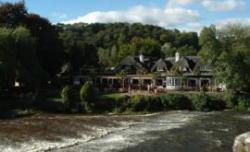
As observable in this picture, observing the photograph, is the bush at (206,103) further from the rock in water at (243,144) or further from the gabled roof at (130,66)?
the rock in water at (243,144)

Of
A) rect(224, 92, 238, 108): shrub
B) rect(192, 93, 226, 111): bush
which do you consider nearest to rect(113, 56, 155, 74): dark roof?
rect(224, 92, 238, 108): shrub

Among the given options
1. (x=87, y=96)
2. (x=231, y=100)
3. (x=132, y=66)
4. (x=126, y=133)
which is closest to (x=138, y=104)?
(x=87, y=96)

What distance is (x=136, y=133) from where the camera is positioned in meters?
41.2

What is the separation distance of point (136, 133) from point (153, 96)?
25458 mm

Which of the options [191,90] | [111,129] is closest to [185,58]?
[191,90]

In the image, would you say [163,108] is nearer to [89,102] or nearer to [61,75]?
[89,102]

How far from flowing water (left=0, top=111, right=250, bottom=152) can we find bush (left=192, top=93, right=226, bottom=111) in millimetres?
9029

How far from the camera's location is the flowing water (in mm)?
34188

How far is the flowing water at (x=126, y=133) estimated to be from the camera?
34188 millimetres

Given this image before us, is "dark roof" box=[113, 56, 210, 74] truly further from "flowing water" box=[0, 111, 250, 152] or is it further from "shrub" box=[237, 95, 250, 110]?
"flowing water" box=[0, 111, 250, 152]

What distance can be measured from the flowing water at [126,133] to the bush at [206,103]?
903cm

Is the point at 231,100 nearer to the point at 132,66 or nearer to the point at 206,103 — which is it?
the point at 206,103

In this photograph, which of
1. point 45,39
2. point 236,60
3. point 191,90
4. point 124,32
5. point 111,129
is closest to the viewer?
point 111,129

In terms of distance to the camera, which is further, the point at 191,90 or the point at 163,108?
the point at 191,90
